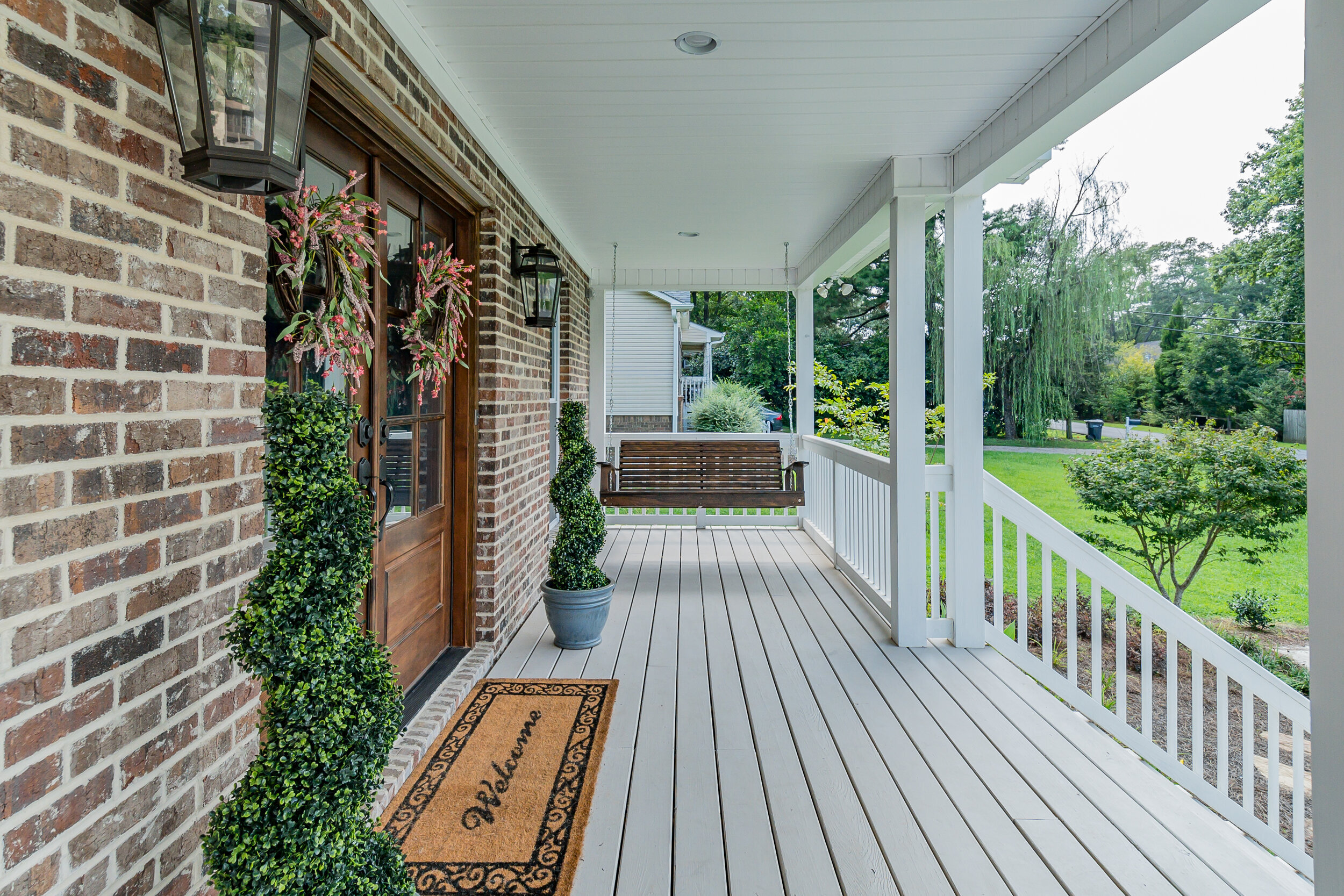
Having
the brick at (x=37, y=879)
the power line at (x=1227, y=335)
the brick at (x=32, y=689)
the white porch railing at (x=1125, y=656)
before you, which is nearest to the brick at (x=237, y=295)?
the brick at (x=32, y=689)

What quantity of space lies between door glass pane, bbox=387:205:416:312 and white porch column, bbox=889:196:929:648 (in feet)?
7.66

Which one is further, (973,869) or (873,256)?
(873,256)

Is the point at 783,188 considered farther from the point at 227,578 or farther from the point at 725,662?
the point at 227,578

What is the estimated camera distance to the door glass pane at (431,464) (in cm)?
295

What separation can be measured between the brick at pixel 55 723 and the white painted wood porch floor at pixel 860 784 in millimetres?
1208

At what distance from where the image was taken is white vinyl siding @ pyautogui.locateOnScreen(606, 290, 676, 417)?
12383 mm

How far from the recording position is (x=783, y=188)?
13.9 ft

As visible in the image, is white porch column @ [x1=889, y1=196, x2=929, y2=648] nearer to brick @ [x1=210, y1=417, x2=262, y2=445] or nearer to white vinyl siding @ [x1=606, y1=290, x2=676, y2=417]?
brick @ [x1=210, y1=417, x2=262, y2=445]

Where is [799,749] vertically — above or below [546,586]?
below

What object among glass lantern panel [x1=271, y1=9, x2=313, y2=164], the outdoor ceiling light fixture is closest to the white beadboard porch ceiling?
glass lantern panel [x1=271, y1=9, x2=313, y2=164]

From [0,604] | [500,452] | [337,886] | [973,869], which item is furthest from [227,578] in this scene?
[500,452]

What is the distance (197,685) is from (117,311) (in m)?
0.67

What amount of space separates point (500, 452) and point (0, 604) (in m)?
2.60

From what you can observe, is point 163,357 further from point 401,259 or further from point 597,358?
point 597,358
